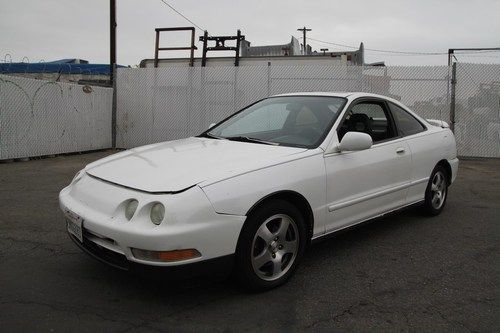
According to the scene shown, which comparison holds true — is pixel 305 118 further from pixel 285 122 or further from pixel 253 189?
pixel 253 189

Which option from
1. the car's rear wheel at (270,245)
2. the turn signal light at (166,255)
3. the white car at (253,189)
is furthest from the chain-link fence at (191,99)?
the car's rear wheel at (270,245)

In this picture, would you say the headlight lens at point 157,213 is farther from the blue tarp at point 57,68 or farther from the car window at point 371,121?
the blue tarp at point 57,68

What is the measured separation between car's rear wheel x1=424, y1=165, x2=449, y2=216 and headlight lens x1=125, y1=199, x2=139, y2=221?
348 cm

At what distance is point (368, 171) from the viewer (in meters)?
4.05

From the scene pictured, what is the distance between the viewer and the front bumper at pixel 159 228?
277cm

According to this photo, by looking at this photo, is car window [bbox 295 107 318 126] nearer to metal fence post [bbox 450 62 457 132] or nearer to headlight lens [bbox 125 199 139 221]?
headlight lens [bbox 125 199 139 221]

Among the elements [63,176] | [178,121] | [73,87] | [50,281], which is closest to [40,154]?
[73,87]

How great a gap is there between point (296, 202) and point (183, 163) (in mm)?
889

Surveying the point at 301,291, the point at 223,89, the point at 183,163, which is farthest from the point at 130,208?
the point at 223,89

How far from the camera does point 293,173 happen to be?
339 centimetres

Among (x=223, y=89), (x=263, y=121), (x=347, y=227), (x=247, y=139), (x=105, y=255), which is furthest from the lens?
(x=223, y=89)

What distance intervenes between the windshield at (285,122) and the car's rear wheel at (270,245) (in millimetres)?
726

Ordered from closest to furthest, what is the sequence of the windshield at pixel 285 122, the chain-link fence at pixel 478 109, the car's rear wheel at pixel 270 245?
the car's rear wheel at pixel 270 245 → the windshield at pixel 285 122 → the chain-link fence at pixel 478 109

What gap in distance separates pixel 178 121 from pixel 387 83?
558 centimetres
